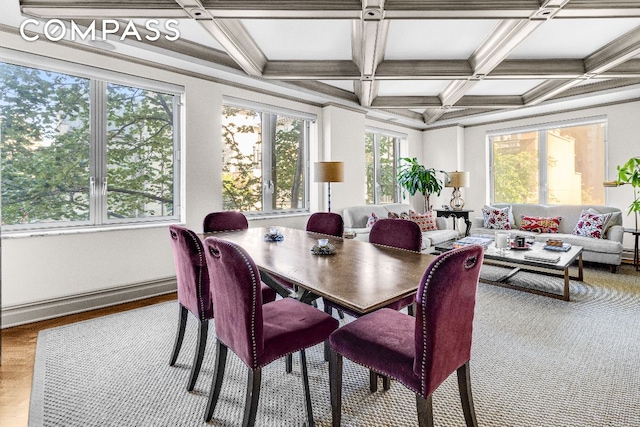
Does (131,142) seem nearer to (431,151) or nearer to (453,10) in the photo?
(453,10)

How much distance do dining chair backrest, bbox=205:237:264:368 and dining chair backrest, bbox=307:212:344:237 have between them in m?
1.59

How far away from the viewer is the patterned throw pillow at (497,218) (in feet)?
18.6

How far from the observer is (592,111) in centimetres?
534

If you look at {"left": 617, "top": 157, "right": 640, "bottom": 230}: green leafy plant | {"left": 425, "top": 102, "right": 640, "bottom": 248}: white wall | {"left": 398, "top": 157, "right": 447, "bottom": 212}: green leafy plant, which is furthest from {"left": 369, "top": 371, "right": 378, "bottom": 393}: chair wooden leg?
{"left": 425, "top": 102, "right": 640, "bottom": 248}: white wall

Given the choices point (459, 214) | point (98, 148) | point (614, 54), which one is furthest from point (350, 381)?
point (459, 214)

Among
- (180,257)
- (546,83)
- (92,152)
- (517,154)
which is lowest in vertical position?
(180,257)

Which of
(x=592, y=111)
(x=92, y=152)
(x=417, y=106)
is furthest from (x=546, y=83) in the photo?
(x=92, y=152)

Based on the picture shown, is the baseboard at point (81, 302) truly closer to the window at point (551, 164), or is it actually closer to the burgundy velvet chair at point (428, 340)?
the burgundy velvet chair at point (428, 340)

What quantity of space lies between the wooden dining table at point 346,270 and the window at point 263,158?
2.01 m

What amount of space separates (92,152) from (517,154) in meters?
6.68

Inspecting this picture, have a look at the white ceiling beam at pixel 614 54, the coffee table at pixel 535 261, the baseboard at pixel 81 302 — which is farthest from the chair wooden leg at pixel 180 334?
the white ceiling beam at pixel 614 54

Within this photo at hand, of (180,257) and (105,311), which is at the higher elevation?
(180,257)

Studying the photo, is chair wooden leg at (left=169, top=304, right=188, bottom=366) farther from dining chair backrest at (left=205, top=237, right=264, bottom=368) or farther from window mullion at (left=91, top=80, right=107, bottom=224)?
window mullion at (left=91, top=80, right=107, bottom=224)

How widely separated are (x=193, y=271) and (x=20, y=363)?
59.2 inches
